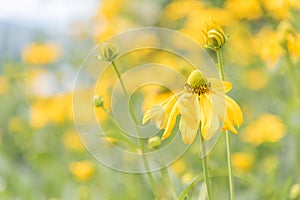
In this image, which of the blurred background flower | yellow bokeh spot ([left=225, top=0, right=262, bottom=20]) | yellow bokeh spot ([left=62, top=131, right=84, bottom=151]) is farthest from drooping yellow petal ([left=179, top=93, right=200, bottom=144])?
yellow bokeh spot ([left=62, top=131, right=84, bottom=151])

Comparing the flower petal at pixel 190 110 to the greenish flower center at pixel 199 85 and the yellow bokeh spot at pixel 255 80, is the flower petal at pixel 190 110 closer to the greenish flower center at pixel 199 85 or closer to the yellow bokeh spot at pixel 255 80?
the greenish flower center at pixel 199 85

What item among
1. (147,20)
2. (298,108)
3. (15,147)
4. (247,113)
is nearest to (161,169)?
(298,108)

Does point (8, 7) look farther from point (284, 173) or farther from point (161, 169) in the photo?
point (161, 169)

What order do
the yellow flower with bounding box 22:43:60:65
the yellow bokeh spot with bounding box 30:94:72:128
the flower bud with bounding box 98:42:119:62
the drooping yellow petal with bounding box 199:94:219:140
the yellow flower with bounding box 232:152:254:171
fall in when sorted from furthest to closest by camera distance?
the yellow flower with bounding box 22:43:60:65 → the yellow bokeh spot with bounding box 30:94:72:128 → the yellow flower with bounding box 232:152:254:171 → the flower bud with bounding box 98:42:119:62 → the drooping yellow petal with bounding box 199:94:219:140

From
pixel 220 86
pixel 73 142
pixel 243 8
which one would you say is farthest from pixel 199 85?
pixel 73 142

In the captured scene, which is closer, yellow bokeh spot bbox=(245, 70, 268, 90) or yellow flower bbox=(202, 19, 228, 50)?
yellow flower bbox=(202, 19, 228, 50)

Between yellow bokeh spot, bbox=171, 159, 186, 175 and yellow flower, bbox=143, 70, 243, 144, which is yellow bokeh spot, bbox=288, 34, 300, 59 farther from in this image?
yellow flower, bbox=143, 70, 243, 144

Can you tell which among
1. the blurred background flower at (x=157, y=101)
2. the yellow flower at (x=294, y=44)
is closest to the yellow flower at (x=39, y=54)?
the blurred background flower at (x=157, y=101)
